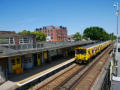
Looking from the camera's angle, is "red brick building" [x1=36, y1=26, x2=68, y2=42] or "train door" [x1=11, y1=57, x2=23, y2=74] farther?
"red brick building" [x1=36, y1=26, x2=68, y2=42]

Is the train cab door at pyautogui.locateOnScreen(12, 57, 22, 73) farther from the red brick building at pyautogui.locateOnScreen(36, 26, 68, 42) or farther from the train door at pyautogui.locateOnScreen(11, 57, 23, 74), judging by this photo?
the red brick building at pyautogui.locateOnScreen(36, 26, 68, 42)

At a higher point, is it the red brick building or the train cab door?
the red brick building

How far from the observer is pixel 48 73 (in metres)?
13.0

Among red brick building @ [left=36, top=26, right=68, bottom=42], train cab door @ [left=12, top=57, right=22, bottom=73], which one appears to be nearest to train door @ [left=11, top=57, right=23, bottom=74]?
train cab door @ [left=12, top=57, right=22, bottom=73]

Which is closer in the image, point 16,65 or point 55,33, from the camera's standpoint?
point 16,65

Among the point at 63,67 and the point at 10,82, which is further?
the point at 63,67

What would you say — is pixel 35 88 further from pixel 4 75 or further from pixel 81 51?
pixel 81 51

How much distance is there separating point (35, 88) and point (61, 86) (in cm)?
268

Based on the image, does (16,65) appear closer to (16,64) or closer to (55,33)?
(16,64)

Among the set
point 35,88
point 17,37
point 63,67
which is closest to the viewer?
point 35,88

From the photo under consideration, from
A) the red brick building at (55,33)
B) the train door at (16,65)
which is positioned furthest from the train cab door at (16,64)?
the red brick building at (55,33)

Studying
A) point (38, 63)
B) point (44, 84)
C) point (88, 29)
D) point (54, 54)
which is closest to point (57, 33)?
point (88, 29)

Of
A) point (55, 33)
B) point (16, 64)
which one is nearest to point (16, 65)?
point (16, 64)

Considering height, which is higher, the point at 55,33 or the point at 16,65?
the point at 55,33
